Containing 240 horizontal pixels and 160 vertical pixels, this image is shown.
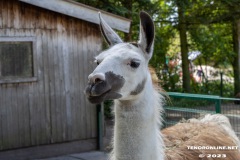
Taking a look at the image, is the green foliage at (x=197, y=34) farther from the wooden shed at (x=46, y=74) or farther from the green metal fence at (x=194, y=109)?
the green metal fence at (x=194, y=109)

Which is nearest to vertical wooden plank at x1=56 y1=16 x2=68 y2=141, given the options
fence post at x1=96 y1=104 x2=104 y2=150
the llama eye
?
fence post at x1=96 y1=104 x2=104 y2=150

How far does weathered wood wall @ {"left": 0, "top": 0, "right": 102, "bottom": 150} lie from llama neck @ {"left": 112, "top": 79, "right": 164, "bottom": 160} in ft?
16.7

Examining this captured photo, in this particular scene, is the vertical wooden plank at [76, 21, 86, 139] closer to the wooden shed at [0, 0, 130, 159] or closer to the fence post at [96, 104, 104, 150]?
the wooden shed at [0, 0, 130, 159]

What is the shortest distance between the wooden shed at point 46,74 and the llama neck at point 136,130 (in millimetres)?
5079

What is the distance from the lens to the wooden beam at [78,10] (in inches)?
328

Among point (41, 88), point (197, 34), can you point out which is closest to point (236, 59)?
point (197, 34)

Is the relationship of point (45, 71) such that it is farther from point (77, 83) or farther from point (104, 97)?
point (104, 97)

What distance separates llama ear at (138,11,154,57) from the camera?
136 inches

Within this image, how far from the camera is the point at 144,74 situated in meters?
3.55

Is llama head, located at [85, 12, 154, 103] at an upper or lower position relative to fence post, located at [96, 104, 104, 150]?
upper

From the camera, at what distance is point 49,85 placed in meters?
8.70

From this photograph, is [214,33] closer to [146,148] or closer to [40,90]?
[40,90]

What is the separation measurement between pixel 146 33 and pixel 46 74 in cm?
538

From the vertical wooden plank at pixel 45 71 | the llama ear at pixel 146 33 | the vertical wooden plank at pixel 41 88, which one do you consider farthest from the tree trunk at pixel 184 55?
the llama ear at pixel 146 33
